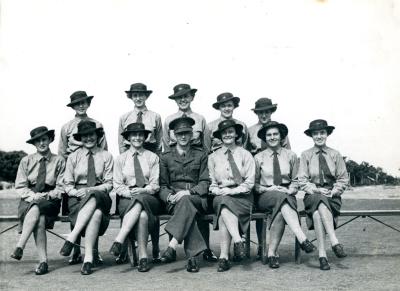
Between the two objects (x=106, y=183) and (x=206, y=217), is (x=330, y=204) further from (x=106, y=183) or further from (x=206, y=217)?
(x=106, y=183)

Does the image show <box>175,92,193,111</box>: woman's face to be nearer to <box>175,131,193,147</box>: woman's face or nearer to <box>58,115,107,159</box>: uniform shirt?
<box>175,131,193,147</box>: woman's face

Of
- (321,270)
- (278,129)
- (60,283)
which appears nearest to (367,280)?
(321,270)

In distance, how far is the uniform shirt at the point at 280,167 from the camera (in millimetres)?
6414

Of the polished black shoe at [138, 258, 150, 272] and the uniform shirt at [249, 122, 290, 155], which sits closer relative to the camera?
the polished black shoe at [138, 258, 150, 272]

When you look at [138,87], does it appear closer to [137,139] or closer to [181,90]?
[181,90]

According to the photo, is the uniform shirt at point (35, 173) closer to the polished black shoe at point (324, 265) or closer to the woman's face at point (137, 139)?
the woman's face at point (137, 139)

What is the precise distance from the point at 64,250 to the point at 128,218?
2.67 feet

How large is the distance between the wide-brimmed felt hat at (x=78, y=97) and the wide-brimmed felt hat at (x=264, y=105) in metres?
2.49

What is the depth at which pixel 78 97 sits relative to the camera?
7113mm

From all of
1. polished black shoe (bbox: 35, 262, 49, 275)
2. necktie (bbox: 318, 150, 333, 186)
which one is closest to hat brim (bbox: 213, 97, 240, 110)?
necktie (bbox: 318, 150, 333, 186)

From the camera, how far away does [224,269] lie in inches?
222

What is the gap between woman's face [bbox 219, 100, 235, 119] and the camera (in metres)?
7.20

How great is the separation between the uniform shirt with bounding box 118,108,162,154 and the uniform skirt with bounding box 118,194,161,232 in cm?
131

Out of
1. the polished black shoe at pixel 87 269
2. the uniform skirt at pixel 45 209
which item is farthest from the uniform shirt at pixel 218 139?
the polished black shoe at pixel 87 269
